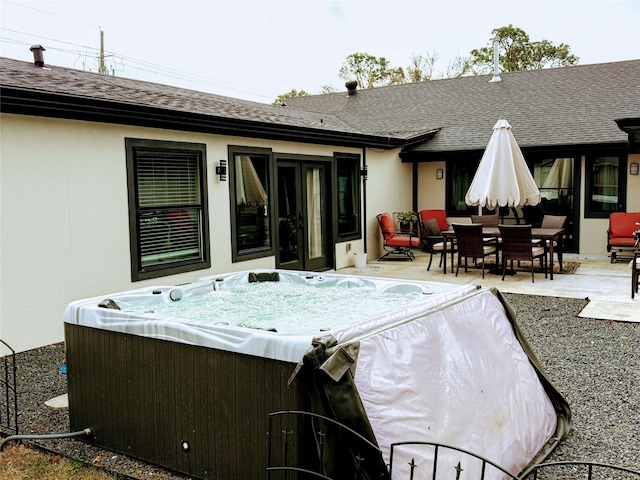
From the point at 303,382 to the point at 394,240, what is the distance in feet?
29.5

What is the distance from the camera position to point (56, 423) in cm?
380

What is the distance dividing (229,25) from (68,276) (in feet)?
55.3

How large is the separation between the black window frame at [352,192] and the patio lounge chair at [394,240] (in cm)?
53

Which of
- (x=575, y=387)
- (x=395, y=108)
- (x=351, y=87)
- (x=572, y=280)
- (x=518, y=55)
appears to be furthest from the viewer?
(x=518, y=55)

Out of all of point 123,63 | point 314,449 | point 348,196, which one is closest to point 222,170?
point 348,196

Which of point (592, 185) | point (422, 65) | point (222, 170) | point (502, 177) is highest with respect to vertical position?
point (422, 65)

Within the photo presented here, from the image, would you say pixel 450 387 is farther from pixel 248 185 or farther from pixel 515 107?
pixel 515 107

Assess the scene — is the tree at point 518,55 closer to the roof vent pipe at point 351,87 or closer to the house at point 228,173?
the roof vent pipe at point 351,87

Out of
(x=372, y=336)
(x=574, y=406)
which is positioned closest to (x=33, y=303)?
(x=372, y=336)

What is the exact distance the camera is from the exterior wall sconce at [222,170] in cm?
785

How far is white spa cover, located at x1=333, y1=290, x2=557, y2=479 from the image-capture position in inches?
103

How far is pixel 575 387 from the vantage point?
14.5 ft

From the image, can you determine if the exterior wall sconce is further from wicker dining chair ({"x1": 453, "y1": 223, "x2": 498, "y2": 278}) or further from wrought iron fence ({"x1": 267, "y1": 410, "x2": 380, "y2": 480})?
wrought iron fence ({"x1": 267, "y1": 410, "x2": 380, "y2": 480})

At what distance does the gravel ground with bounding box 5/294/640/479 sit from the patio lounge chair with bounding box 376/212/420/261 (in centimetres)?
443
